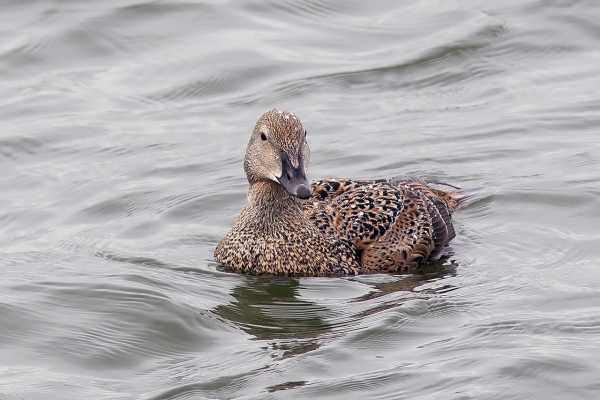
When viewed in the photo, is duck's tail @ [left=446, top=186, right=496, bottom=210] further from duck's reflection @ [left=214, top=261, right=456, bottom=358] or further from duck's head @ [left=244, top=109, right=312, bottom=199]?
duck's head @ [left=244, top=109, right=312, bottom=199]

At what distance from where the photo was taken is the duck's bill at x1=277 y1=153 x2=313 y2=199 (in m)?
8.48

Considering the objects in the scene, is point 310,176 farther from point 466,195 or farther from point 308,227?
point 308,227

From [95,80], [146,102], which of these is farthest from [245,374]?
[95,80]

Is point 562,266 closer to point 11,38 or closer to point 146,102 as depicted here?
point 146,102

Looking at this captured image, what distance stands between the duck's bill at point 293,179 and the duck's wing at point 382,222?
2.57 feet

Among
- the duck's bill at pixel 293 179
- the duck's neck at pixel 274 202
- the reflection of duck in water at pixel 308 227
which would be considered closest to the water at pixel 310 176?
the reflection of duck in water at pixel 308 227

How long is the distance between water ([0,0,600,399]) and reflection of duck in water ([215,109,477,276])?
0.61ft

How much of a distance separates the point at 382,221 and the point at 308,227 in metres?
0.60

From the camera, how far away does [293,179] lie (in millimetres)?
8688

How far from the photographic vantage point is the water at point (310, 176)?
24.3ft

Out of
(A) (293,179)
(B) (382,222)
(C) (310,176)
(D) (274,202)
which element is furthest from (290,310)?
(C) (310,176)

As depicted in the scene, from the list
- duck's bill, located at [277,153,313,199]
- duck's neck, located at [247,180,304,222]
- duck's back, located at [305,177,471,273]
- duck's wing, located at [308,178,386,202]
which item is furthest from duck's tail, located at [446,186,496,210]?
duck's bill, located at [277,153,313,199]

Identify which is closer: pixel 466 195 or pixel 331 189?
pixel 331 189

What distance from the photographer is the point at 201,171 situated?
11.7m
